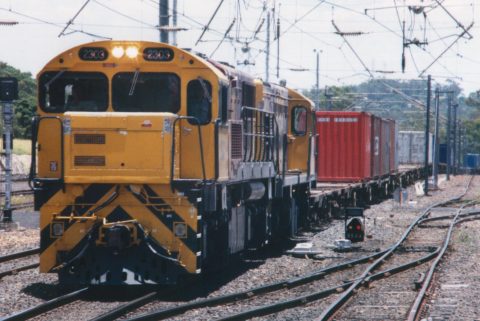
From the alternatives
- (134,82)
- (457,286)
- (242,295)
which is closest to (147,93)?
(134,82)

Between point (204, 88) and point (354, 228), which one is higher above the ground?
point (204, 88)

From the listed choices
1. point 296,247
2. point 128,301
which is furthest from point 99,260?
point 296,247

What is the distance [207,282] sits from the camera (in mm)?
15375

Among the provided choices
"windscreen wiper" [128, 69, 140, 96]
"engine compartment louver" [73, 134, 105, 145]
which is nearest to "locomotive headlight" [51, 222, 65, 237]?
"engine compartment louver" [73, 134, 105, 145]

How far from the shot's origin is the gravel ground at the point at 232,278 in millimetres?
12672

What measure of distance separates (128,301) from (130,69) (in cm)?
319

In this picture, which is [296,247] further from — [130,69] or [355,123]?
[355,123]

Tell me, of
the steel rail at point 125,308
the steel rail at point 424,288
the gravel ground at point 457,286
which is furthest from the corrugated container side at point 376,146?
the steel rail at point 125,308

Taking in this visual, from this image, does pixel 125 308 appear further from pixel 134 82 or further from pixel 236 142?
pixel 236 142

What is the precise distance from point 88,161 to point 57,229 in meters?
1.01

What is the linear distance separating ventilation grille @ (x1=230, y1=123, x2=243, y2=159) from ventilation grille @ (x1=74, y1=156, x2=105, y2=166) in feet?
8.07

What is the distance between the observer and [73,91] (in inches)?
552

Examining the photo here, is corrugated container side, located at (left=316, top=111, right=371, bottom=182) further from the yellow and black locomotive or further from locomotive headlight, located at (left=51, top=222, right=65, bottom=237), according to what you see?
locomotive headlight, located at (left=51, top=222, right=65, bottom=237)

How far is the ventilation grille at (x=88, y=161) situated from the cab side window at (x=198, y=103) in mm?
1334
